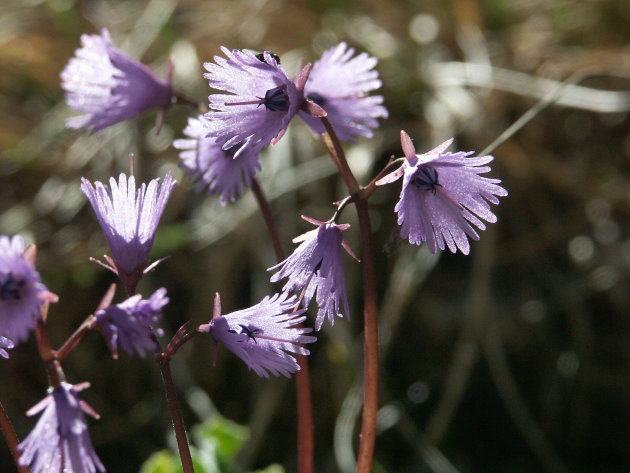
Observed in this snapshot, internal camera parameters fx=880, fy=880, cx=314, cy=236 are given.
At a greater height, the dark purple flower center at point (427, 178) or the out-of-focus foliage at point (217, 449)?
the dark purple flower center at point (427, 178)

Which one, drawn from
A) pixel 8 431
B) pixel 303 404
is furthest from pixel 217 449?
pixel 8 431

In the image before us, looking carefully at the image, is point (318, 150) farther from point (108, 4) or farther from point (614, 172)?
point (108, 4)

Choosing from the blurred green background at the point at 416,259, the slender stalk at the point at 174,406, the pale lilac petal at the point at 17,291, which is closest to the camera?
the pale lilac petal at the point at 17,291

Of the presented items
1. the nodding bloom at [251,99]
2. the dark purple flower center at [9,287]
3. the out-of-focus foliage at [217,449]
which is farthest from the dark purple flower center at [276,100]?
the out-of-focus foliage at [217,449]

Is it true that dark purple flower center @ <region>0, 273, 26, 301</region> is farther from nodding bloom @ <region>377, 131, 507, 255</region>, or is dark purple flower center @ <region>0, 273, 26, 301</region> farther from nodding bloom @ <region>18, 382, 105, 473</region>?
nodding bloom @ <region>377, 131, 507, 255</region>

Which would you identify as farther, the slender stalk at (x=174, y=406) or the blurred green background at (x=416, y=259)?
the blurred green background at (x=416, y=259)

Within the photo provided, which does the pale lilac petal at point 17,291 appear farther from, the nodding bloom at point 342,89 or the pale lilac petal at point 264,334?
the nodding bloom at point 342,89
